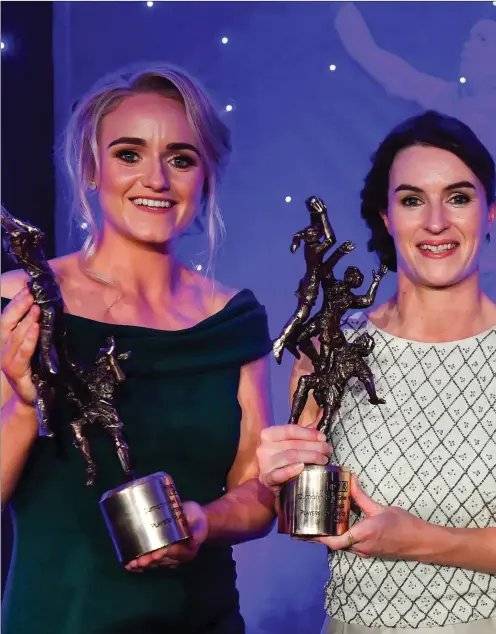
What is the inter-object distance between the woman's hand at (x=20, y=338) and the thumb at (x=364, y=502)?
21.6 inches

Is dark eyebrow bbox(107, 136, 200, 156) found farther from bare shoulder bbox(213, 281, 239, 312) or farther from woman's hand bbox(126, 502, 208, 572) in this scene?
woman's hand bbox(126, 502, 208, 572)

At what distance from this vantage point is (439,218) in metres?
1.76

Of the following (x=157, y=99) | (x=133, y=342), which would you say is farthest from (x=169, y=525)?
(x=157, y=99)

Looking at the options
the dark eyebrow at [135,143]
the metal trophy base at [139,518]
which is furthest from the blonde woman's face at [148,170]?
the metal trophy base at [139,518]

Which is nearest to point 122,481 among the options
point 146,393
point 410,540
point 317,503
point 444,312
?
point 146,393

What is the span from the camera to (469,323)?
Result: 185cm

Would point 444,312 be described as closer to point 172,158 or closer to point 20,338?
point 172,158

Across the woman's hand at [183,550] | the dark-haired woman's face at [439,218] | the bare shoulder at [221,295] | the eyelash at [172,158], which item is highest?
the eyelash at [172,158]

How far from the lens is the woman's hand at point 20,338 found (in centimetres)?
155

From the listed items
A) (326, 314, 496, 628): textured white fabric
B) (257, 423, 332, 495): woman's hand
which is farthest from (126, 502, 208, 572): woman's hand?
(326, 314, 496, 628): textured white fabric

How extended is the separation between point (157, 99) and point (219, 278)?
748 mm

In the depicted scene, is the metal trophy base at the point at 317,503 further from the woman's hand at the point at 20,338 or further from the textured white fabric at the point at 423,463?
the woman's hand at the point at 20,338

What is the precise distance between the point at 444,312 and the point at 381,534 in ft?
1.57

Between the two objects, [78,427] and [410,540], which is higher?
[78,427]
